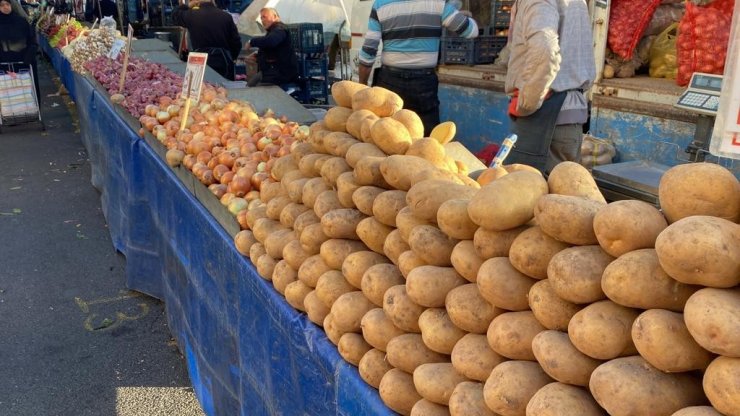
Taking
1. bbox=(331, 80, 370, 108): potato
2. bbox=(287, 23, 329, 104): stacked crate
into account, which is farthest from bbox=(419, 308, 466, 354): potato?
bbox=(287, 23, 329, 104): stacked crate

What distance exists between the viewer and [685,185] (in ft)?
3.98

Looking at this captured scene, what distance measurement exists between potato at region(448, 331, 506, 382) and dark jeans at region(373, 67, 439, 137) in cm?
401

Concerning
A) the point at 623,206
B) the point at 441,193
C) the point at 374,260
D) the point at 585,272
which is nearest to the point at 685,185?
the point at 623,206

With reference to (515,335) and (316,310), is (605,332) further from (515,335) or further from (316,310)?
(316,310)

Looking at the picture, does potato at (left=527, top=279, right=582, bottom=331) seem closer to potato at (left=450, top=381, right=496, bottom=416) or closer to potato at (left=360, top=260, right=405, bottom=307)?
potato at (left=450, top=381, right=496, bottom=416)

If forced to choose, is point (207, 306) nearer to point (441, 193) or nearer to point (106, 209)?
point (441, 193)

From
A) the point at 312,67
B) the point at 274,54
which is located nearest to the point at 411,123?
the point at 274,54

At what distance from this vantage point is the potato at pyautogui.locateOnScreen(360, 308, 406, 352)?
1706 millimetres

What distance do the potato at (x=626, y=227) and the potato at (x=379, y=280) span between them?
2.27ft

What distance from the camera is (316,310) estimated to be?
2.02 meters

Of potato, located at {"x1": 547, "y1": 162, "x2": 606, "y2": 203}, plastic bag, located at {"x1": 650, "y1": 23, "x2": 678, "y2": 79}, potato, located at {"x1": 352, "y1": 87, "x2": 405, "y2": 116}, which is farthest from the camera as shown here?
plastic bag, located at {"x1": 650, "y1": 23, "x2": 678, "y2": 79}

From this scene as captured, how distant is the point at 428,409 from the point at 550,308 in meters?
0.39

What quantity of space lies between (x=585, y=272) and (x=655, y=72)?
16.0 ft

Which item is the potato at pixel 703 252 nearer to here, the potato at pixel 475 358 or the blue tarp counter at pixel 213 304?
the potato at pixel 475 358
